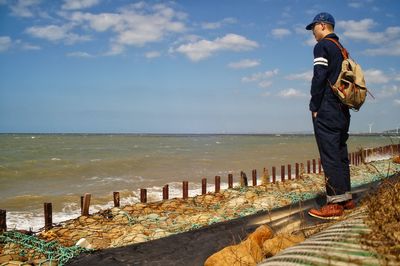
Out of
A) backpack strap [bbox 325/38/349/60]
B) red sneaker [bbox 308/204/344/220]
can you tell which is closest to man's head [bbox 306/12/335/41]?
backpack strap [bbox 325/38/349/60]

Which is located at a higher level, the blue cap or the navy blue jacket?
the blue cap

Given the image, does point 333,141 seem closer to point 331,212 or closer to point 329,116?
point 329,116

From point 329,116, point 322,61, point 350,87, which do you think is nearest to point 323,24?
point 322,61

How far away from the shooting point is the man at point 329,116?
4035mm

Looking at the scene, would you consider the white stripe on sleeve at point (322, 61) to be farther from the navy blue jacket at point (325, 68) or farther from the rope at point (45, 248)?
the rope at point (45, 248)

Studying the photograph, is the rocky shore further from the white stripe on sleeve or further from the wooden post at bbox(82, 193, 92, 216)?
the white stripe on sleeve

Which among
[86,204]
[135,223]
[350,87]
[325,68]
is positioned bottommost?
[135,223]

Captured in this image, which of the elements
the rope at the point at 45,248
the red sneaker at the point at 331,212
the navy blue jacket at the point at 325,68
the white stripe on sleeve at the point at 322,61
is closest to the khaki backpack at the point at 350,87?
the navy blue jacket at the point at 325,68

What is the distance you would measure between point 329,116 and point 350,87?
40cm

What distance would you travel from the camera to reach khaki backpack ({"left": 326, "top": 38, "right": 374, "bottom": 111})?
3.93m

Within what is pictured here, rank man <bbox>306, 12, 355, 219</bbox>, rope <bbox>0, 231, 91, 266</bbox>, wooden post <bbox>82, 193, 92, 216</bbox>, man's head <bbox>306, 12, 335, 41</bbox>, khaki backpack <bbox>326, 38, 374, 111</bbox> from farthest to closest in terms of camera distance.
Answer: wooden post <bbox>82, 193, 92, 216</bbox> < man's head <bbox>306, 12, 335, 41</bbox> < man <bbox>306, 12, 355, 219</bbox> < khaki backpack <bbox>326, 38, 374, 111</bbox> < rope <bbox>0, 231, 91, 266</bbox>

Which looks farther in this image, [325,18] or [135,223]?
[135,223]

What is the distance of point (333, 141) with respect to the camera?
411 cm

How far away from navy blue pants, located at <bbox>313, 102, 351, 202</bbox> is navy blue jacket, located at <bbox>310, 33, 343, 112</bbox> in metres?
0.15
